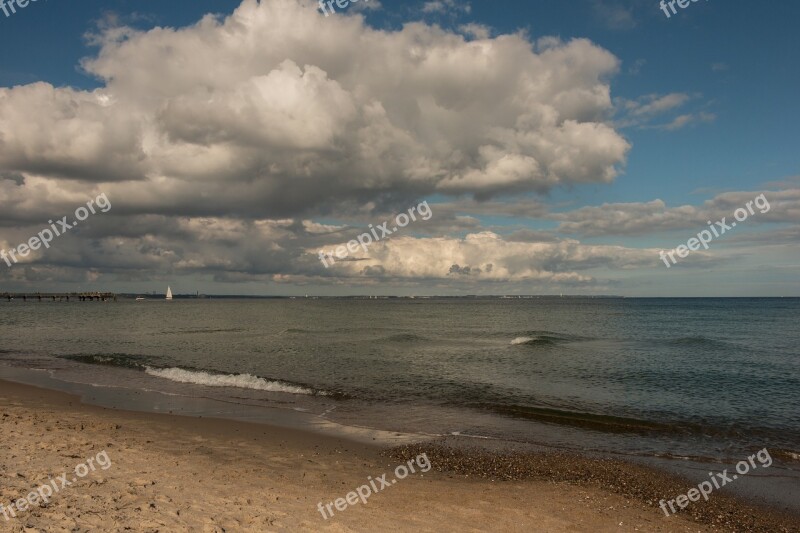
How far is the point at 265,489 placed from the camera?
1123 cm

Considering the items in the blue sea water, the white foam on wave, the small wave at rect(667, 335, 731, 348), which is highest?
the white foam on wave

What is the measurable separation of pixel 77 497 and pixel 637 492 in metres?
12.6

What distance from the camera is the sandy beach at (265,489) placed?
929cm

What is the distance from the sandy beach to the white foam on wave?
391 inches

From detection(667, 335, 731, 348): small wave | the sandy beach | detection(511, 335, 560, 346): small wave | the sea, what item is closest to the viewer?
the sandy beach

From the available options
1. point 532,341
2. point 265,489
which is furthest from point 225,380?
point 532,341

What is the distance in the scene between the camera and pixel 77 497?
9.67m

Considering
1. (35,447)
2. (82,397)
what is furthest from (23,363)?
(35,447)

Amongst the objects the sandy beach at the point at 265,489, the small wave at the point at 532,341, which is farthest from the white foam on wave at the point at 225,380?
the small wave at the point at 532,341

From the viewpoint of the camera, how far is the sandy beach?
929 cm

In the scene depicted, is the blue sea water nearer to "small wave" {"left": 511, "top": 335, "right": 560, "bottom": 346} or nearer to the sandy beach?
"small wave" {"left": 511, "top": 335, "right": 560, "bottom": 346}

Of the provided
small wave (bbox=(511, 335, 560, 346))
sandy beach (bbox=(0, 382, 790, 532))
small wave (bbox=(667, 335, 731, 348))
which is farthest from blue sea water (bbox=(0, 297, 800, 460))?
sandy beach (bbox=(0, 382, 790, 532))

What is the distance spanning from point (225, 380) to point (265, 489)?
1884cm

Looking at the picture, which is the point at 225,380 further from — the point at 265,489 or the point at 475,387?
the point at 265,489
